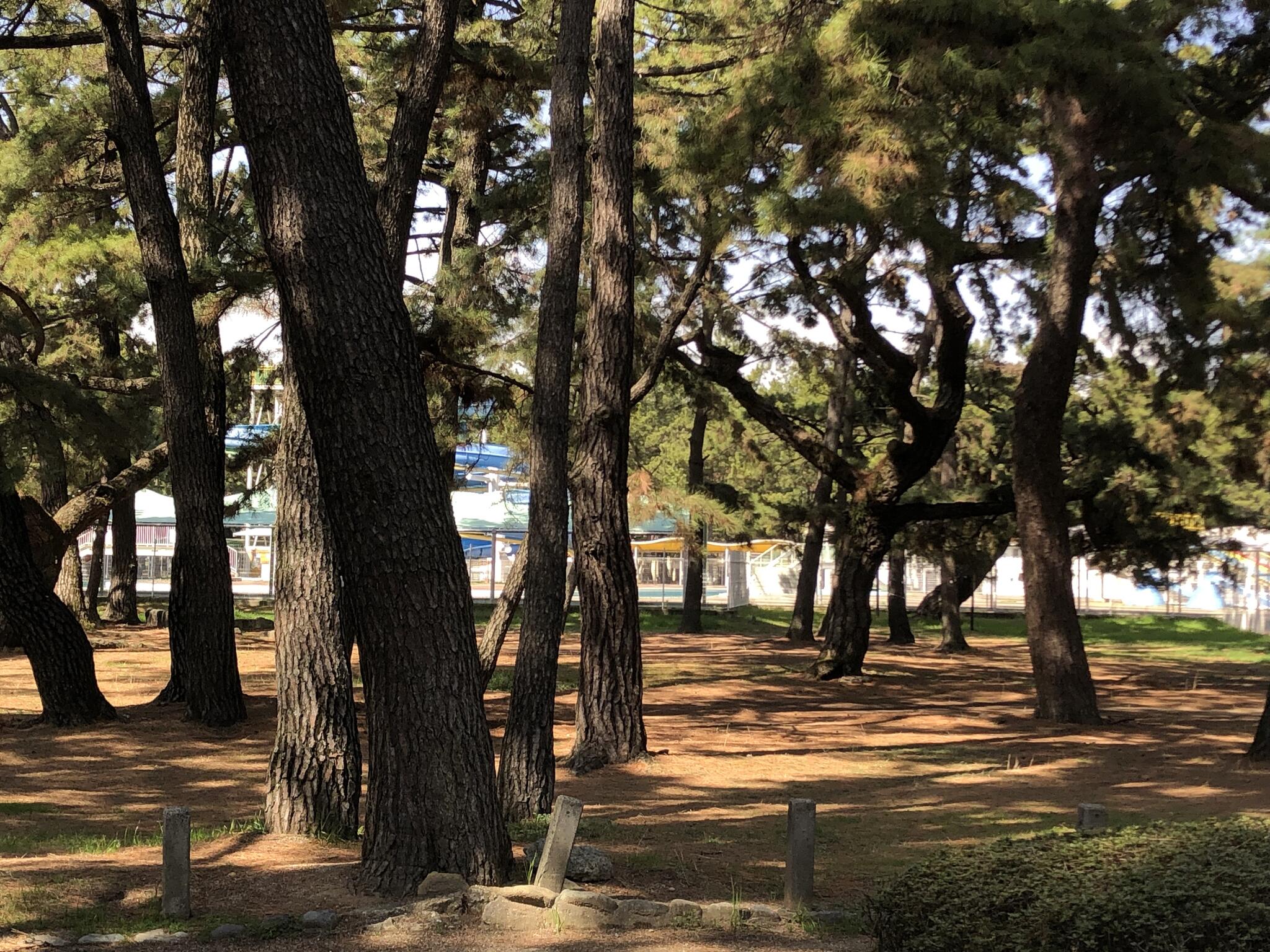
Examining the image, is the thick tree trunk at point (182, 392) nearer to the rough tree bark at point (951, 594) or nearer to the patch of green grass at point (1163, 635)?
the rough tree bark at point (951, 594)

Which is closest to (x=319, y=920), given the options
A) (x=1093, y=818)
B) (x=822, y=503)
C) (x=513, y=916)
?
(x=513, y=916)

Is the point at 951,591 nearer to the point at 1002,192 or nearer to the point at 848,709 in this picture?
the point at 848,709

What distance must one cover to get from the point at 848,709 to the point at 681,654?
285 inches

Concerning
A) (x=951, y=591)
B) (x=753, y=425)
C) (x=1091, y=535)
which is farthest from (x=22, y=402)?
(x=753, y=425)

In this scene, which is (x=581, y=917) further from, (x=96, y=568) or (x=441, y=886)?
(x=96, y=568)

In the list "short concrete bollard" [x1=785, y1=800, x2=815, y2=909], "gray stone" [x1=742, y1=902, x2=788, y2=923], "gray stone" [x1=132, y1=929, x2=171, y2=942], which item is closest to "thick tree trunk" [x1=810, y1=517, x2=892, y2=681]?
"short concrete bollard" [x1=785, y1=800, x2=815, y2=909]

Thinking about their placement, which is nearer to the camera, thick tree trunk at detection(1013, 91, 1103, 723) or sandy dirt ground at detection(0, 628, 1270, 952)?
sandy dirt ground at detection(0, 628, 1270, 952)

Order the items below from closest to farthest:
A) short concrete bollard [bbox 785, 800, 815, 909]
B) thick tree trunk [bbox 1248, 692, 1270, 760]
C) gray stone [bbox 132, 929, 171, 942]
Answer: gray stone [bbox 132, 929, 171, 942]
short concrete bollard [bbox 785, 800, 815, 909]
thick tree trunk [bbox 1248, 692, 1270, 760]

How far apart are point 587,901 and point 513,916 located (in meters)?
0.37

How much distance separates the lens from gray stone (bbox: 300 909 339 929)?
5242mm

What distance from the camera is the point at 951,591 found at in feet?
82.8

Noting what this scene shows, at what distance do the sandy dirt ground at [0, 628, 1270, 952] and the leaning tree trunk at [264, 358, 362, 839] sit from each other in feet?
1.11

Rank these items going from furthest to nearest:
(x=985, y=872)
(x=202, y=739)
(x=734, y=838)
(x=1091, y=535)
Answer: (x=1091, y=535), (x=202, y=739), (x=734, y=838), (x=985, y=872)

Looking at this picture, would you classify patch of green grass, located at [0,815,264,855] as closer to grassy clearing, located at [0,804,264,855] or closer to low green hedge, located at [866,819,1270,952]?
grassy clearing, located at [0,804,264,855]
